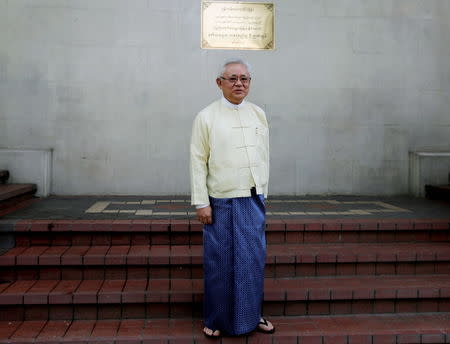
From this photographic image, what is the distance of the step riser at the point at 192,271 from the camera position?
3.61 metres

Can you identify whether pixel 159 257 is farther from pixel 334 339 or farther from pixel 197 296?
pixel 334 339

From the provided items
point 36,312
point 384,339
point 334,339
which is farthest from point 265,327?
point 36,312

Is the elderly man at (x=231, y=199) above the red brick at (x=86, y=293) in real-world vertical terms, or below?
above

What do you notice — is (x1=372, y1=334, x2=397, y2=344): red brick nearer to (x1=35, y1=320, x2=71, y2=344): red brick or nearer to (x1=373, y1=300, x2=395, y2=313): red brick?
(x1=373, y1=300, x2=395, y2=313): red brick

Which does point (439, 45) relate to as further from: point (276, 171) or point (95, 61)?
point (95, 61)

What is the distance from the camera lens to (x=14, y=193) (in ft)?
16.3

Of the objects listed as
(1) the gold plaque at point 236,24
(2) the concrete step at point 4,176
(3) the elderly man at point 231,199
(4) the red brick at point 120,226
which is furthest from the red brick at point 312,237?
(2) the concrete step at point 4,176

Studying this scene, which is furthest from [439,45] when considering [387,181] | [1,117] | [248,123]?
[1,117]

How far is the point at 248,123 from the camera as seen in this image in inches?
116

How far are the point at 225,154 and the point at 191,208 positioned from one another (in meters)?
2.15

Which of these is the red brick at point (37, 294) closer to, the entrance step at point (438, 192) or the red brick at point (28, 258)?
the red brick at point (28, 258)

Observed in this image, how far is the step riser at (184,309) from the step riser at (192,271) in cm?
35

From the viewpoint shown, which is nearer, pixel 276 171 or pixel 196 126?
pixel 196 126

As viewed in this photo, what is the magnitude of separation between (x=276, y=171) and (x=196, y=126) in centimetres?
336
